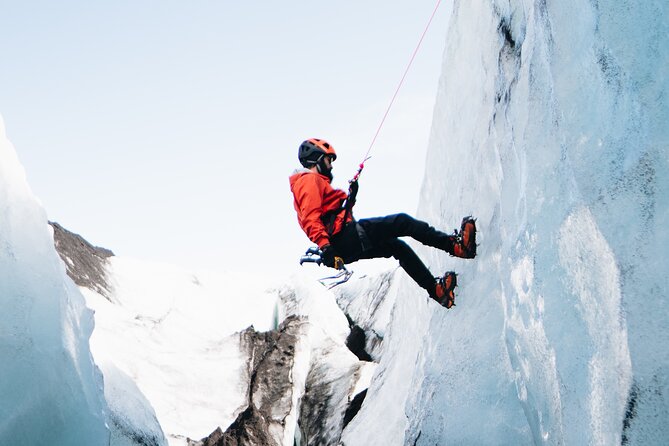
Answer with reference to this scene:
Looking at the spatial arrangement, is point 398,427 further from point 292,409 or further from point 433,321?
point 292,409

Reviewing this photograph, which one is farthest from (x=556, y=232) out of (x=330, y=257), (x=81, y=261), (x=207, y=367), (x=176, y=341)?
(x=81, y=261)

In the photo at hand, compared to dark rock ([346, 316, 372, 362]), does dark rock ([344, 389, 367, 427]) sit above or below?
below

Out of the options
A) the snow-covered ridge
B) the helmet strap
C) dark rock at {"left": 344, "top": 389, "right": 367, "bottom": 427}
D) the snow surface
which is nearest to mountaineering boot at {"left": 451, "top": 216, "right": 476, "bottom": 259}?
the helmet strap

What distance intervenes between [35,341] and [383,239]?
2925 mm

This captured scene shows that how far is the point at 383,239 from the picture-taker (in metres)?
5.75

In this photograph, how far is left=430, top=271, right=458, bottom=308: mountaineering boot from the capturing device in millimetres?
5840

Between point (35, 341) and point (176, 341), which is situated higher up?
point (176, 341)

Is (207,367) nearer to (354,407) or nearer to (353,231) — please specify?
(354,407)

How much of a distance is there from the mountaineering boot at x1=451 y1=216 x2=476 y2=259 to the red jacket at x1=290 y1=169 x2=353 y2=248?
90 cm

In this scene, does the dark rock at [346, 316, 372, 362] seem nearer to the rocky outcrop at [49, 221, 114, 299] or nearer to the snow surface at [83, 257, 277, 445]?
the snow surface at [83, 257, 277, 445]

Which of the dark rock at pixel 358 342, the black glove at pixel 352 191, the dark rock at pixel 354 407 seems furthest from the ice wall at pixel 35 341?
the dark rock at pixel 358 342

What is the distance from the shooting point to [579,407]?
12.3 feet

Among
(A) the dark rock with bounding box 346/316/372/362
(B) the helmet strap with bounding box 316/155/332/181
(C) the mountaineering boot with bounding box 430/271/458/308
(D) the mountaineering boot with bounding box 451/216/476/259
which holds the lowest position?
(C) the mountaineering boot with bounding box 430/271/458/308

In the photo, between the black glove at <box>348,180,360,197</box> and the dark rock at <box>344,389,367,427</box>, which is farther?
the dark rock at <box>344,389,367,427</box>
